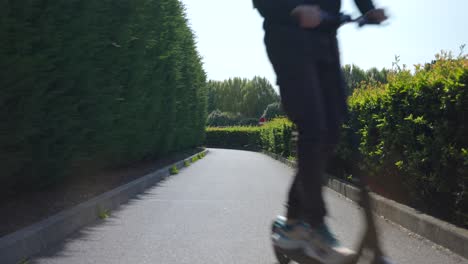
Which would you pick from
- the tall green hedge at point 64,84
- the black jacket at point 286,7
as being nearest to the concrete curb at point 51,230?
the tall green hedge at point 64,84

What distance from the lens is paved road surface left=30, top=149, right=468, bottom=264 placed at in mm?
4027

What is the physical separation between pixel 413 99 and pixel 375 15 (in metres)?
3.62

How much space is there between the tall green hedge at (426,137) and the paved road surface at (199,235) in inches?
22.4

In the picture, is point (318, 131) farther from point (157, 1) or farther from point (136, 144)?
point (157, 1)

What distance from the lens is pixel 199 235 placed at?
4.92m

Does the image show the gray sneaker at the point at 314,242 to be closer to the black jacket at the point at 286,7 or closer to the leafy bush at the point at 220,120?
the black jacket at the point at 286,7

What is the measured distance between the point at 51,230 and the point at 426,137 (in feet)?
12.8

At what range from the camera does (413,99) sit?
19.1ft

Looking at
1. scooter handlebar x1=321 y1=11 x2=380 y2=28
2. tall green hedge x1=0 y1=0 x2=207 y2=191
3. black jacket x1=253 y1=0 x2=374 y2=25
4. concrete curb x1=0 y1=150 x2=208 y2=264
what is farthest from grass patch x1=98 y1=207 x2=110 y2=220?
scooter handlebar x1=321 y1=11 x2=380 y2=28

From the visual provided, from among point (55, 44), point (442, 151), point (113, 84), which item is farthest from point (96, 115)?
point (442, 151)

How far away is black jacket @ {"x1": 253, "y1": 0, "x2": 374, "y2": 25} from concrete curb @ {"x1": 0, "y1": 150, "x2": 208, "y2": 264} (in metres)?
2.42

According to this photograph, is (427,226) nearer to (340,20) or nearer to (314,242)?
(314,242)

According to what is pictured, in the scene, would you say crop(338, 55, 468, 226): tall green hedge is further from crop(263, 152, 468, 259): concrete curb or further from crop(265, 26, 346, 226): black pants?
crop(265, 26, 346, 226): black pants

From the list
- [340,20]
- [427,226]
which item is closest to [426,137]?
[427,226]
